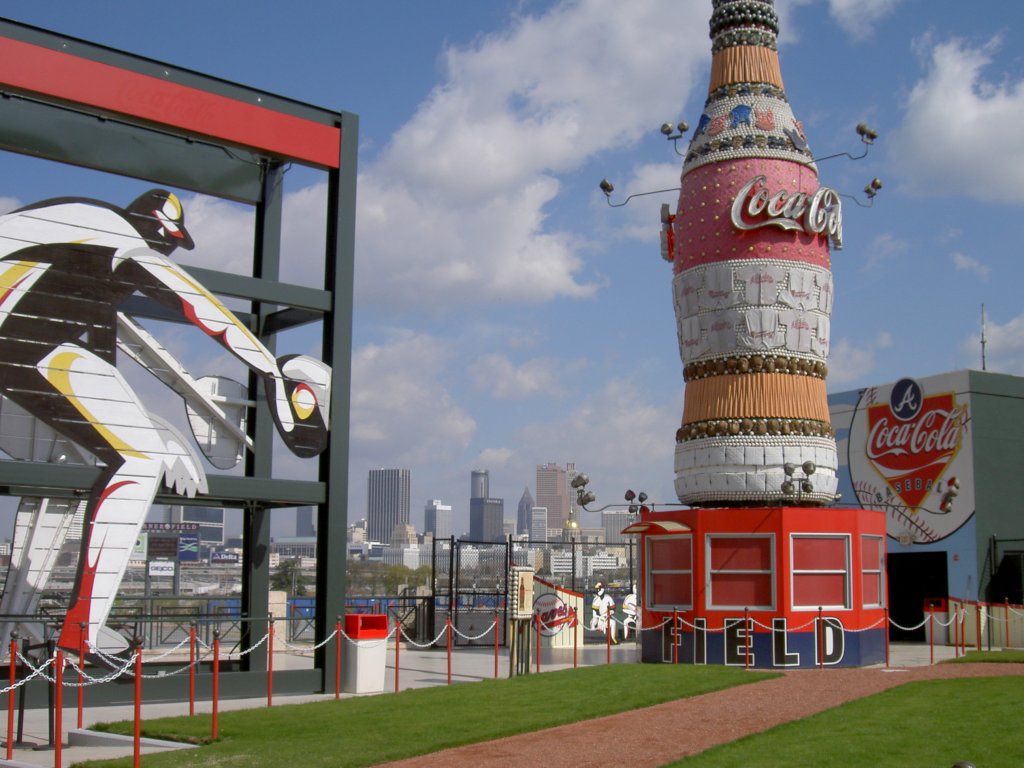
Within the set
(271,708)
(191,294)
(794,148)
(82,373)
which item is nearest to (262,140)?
(191,294)

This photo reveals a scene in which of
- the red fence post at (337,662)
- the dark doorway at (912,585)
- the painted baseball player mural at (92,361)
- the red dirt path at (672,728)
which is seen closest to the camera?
the red dirt path at (672,728)

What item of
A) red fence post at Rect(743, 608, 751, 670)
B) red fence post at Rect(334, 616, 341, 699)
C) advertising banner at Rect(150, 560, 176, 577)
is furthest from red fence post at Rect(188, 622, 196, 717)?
advertising banner at Rect(150, 560, 176, 577)

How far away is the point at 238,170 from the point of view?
22297mm

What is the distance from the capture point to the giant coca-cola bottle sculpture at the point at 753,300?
25.8 metres

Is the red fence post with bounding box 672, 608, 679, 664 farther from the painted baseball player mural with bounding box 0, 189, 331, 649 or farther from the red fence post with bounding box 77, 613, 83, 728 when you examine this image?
the red fence post with bounding box 77, 613, 83, 728

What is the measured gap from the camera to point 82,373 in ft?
61.5

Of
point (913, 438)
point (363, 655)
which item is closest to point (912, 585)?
point (913, 438)

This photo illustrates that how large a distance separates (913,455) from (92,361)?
26.5 meters

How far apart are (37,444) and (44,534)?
183 cm

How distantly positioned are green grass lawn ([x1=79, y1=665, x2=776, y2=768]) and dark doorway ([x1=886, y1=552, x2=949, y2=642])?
17210 mm

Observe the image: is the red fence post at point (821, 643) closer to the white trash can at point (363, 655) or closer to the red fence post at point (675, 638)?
the red fence post at point (675, 638)

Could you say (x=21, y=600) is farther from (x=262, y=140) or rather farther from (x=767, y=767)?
(x=767, y=767)

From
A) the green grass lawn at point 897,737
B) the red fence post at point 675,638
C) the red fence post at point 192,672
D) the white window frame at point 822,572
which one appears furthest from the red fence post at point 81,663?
the white window frame at point 822,572

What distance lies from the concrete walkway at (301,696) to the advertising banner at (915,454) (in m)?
5.27
